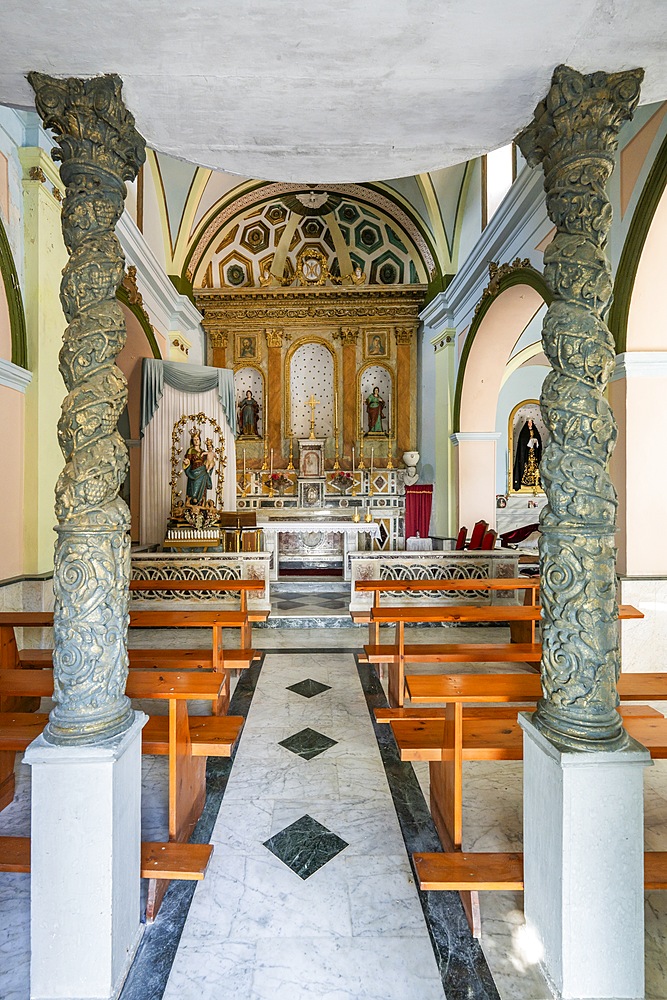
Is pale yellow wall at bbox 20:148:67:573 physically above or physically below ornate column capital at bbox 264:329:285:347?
below

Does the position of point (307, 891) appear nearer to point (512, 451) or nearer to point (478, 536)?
point (478, 536)

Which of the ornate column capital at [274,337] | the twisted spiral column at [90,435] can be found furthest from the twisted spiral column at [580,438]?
the ornate column capital at [274,337]

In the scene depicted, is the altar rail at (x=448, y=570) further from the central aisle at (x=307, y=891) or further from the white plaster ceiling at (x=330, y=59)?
the white plaster ceiling at (x=330, y=59)

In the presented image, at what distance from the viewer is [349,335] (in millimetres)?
11898

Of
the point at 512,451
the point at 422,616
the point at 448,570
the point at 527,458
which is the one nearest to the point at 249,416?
the point at 512,451

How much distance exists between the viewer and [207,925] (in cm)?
198

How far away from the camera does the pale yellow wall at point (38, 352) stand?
15.7ft

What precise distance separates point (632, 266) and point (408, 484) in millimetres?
7148

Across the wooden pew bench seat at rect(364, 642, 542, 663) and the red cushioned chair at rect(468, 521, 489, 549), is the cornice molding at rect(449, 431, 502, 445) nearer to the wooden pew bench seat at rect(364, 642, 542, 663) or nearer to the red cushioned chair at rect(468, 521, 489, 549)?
the red cushioned chair at rect(468, 521, 489, 549)

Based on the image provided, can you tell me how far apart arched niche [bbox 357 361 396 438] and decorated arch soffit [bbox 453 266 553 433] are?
313 cm

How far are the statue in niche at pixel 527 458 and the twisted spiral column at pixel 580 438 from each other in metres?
11.1

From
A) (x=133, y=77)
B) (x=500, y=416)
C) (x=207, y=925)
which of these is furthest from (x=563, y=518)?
(x=500, y=416)

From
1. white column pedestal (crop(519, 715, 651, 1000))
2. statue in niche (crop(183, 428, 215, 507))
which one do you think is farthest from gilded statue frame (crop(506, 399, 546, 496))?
white column pedestal (crop(519, 715, 651, 1000))

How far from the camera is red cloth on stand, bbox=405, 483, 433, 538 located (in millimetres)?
10383
